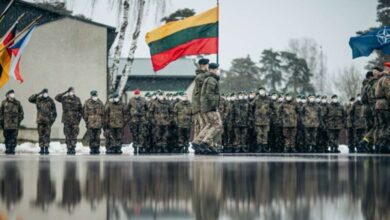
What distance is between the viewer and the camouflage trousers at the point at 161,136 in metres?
26.6

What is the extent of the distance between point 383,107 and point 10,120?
37.1 ft

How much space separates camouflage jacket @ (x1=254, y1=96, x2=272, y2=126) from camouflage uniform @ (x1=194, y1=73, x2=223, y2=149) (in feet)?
25.5

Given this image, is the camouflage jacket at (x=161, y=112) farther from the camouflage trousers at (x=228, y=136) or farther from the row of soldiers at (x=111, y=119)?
the camouflage trousers at (x=228, y=136)

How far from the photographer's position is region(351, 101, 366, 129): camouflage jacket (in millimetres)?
26719

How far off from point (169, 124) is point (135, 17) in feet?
44.3

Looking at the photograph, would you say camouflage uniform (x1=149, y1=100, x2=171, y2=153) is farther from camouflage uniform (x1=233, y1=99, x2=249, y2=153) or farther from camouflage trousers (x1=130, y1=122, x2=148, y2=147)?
camouflage uniform (x1=233, y1=99, x2=249, y2=153)

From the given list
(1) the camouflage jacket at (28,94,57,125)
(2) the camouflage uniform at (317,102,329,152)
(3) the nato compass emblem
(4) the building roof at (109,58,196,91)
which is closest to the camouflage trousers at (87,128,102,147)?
(1) the camouflage jacket at (28,94,57,125)

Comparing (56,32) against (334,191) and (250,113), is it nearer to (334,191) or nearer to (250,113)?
(250,113)

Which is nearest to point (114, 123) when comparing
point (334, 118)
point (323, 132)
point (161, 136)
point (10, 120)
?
point (161, 136)

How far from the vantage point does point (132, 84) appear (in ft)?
216

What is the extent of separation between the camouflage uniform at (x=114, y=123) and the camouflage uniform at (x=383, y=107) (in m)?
8.94

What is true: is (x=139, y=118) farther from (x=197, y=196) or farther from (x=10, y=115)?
(x=197, y=196)

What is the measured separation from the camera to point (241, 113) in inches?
1032

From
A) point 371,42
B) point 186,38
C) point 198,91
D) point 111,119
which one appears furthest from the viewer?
point 111,119
